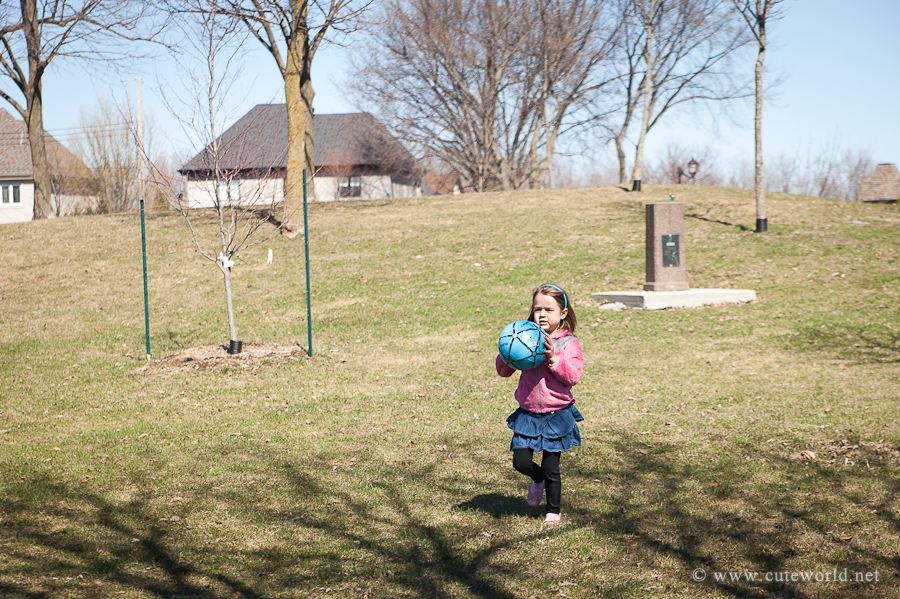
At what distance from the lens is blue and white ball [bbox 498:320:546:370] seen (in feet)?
14.5

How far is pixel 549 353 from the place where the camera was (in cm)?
446

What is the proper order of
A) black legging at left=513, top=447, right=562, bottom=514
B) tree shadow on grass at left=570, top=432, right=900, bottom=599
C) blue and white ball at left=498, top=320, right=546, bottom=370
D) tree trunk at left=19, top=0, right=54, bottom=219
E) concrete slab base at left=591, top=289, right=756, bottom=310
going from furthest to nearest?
tree trunk at left=19, top=0, right=54, bottom=219
concrete slab base at left=591, top=289, right=756, bottom=310
black legging at left=513, top=447, right=562, bottom=514
blue and white ball at left=498, top=320, right=546, bottom=370
tree shadow on grass at left=570, top=432, right=900, bottom=599

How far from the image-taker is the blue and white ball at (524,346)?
4426 millimetres

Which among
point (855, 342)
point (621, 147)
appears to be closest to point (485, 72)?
point (621, 147)

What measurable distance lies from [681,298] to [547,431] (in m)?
11.0

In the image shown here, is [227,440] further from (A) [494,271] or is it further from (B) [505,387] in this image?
(A) [494,271]

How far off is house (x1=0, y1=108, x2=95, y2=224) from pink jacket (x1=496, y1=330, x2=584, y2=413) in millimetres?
46439

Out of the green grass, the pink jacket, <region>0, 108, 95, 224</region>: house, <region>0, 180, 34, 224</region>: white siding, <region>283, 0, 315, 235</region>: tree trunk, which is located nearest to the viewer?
the green grass

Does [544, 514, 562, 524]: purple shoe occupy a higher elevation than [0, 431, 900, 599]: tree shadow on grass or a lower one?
higher

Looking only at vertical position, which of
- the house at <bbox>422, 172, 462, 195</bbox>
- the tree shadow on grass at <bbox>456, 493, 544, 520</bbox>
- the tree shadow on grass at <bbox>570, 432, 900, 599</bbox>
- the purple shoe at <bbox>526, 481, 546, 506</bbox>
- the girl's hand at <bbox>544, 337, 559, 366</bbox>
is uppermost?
the house at <bbox>422, 172, 462, 195</bbox>

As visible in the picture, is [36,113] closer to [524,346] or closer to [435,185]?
[524,346]

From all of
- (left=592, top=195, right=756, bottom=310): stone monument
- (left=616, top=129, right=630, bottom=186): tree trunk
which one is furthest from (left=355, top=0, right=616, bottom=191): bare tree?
(left=592, top=195, right=756, bottom=310): stone monument

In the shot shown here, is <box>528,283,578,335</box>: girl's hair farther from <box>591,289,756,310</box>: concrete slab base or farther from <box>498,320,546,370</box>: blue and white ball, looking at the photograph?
<box>591,289,756,310</box>: concrete slab base

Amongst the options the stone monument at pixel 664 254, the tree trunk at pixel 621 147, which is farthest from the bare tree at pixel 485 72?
the stone monument at pixel 664 254
